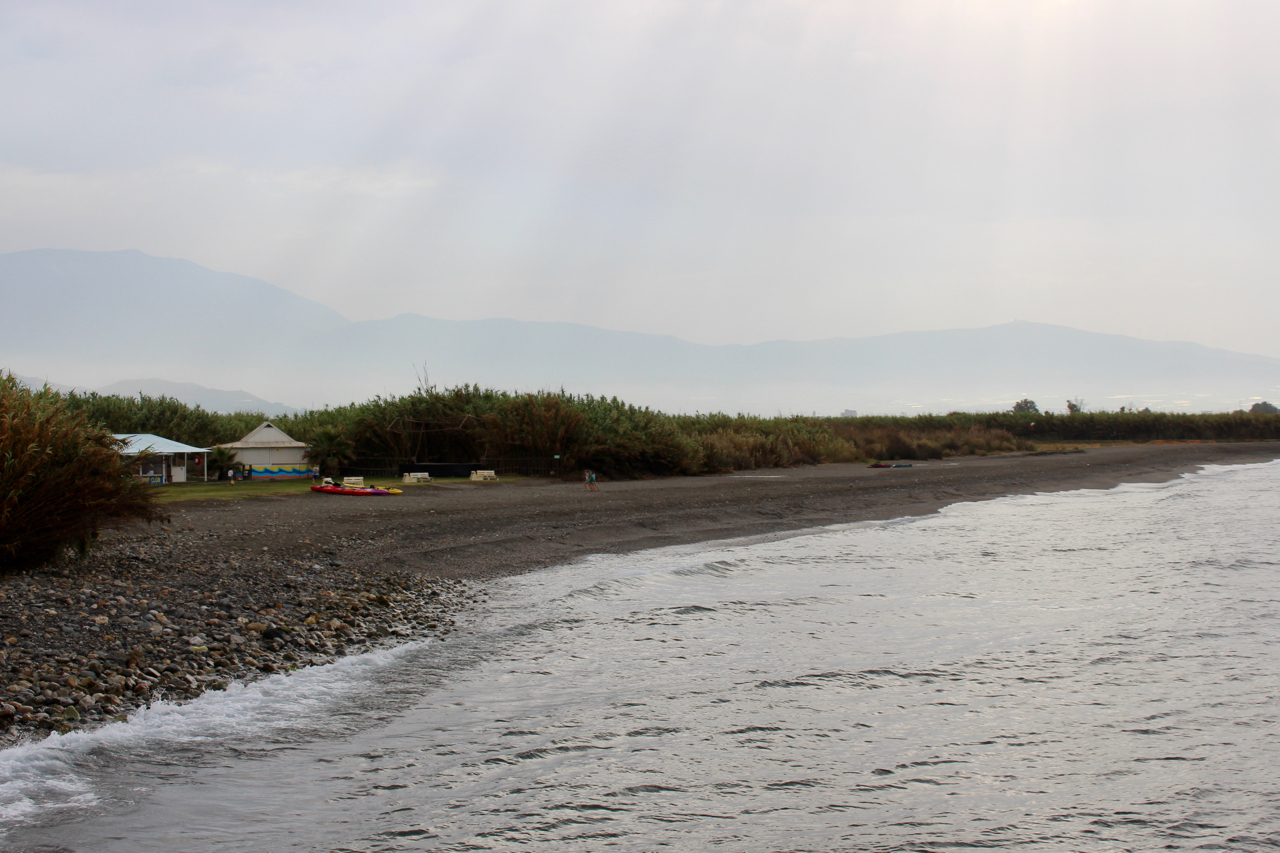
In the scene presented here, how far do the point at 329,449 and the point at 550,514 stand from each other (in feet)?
28.3

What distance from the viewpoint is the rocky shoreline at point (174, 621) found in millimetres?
5684

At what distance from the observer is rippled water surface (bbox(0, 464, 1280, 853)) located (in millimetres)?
4285

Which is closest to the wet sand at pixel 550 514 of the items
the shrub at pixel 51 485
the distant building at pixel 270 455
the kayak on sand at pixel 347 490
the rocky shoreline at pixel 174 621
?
the kayak on sand at pixel 347 490

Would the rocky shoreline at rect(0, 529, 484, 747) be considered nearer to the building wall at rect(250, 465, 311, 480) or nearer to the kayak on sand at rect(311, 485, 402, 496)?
the kayak on sand at rect(311, 485, 402, 496)

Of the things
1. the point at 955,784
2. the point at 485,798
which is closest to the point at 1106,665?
the point at 955,784

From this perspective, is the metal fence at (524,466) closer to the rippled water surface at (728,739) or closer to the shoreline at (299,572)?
the shoreline at (299,572)

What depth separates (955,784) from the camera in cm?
488

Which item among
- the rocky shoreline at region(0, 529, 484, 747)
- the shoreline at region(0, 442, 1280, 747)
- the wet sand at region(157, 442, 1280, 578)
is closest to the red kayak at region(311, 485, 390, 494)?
the wet sand at region(157, 442, 1280, 578)

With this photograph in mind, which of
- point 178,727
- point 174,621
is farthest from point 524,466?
point 178,727

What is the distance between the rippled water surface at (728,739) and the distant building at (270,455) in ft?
42.1

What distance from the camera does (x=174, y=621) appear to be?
728 cm

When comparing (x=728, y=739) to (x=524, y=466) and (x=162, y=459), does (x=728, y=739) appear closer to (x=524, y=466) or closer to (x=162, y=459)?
(x=162, y=459)

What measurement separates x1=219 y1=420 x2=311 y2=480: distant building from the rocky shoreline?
1032 cm

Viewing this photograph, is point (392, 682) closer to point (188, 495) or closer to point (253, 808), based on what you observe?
point (253, 808)
